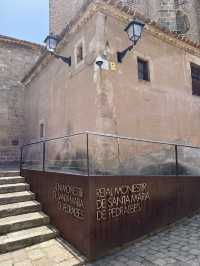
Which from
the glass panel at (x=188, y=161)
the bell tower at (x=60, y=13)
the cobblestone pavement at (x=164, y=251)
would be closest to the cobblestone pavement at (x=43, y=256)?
the cobblestone pavement at (x=164, y=251)

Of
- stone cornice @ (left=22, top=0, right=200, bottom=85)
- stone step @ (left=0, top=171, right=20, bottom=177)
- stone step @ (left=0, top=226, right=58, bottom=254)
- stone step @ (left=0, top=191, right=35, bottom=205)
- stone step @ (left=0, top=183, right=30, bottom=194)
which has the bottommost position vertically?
stone step @ (left=0, top=226, right=58, bottom=254)

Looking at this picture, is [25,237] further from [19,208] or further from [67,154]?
[67,154]

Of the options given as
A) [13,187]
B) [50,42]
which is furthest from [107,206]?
[50,42]

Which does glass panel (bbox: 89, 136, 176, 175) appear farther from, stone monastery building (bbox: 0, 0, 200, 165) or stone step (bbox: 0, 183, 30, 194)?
stone step (bbox: 0, 183, 30, 194)

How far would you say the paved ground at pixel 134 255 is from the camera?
12.4 ft

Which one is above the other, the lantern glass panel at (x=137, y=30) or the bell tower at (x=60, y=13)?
the bell tower at (x=60, y=13)

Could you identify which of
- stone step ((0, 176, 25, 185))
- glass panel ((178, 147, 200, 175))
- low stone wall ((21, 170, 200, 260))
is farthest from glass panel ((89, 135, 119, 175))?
stone step ((0, 176, 25, 185))

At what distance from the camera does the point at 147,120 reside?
732 cm

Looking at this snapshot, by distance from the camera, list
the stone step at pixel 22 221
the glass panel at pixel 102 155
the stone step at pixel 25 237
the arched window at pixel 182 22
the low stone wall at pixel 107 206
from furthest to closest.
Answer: the arched window at pixel 182 22
the glass panel at pixel 102 155
the stone step at pixel 22 221
the stone step at pixel 25 237
the low stone wall at pixel 107 206

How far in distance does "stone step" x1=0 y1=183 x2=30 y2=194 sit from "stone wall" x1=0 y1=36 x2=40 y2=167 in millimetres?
5939

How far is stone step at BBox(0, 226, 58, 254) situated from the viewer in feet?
13.8

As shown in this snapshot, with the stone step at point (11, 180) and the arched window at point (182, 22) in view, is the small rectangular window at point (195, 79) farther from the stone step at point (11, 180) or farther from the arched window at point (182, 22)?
the stone step at point (11, 180)

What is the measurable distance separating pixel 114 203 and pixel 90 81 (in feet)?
11.9

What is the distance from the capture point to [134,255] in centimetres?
410
